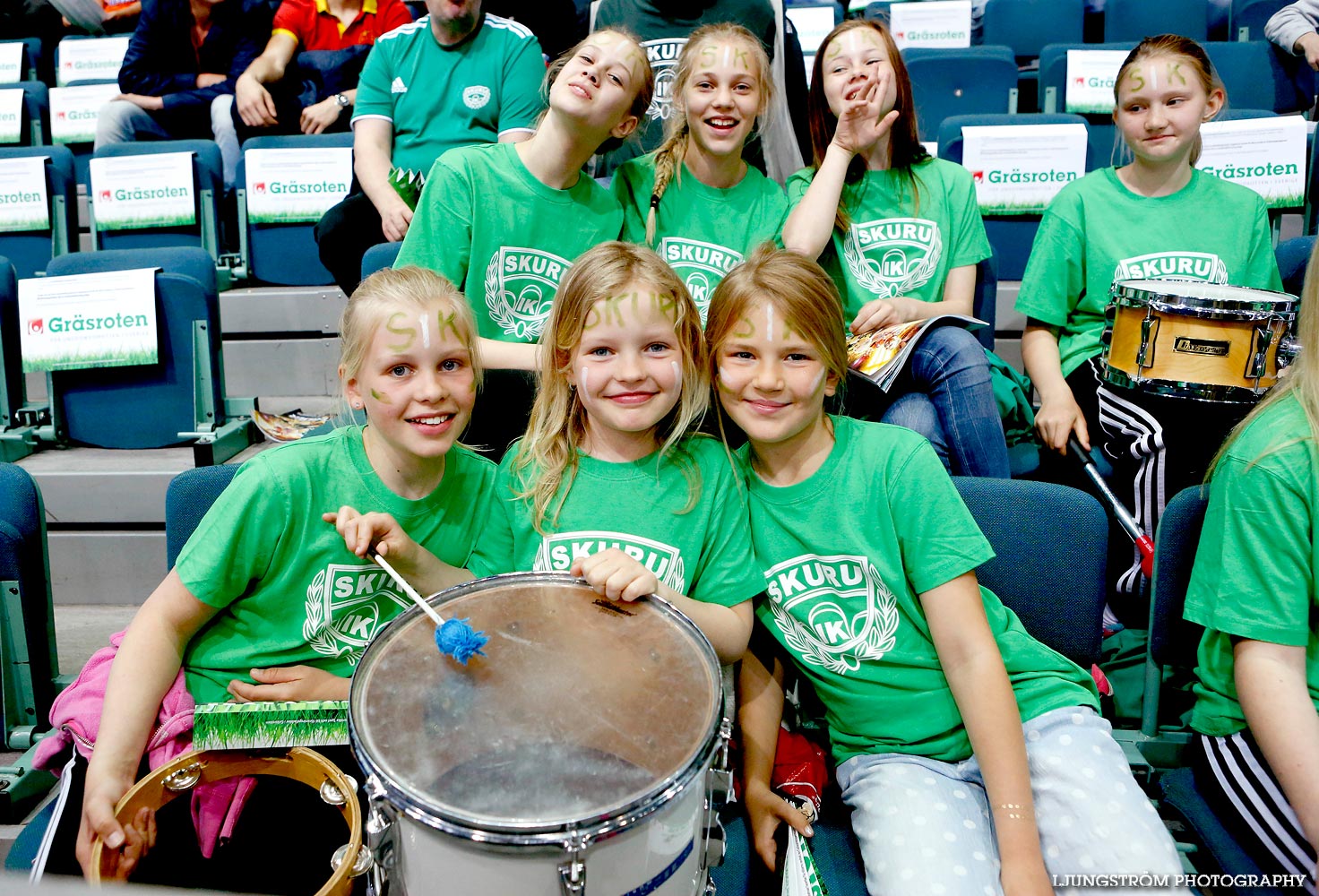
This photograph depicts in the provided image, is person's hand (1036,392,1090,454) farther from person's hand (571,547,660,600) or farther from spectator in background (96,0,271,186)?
spectator in background (96,0,271,186)

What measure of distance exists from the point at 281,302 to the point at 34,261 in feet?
3.40

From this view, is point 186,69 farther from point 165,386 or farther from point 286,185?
point 165,386

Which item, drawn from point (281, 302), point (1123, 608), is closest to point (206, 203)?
point (281, 302)

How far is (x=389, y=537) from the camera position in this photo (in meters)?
1.25

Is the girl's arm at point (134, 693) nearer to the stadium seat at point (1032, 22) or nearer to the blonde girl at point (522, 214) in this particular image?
the blonde girl at point (522, 214)

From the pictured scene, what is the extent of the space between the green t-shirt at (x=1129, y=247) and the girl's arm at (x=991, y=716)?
3.90ft

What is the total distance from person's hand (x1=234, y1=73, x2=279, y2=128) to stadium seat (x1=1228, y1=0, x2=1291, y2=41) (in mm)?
4544

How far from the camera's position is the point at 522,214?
1797 millimetres

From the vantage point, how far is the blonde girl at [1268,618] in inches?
44.8

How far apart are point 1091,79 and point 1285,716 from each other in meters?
3.26

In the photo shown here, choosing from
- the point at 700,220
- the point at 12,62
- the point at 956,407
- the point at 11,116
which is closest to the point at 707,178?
the point at 700,220

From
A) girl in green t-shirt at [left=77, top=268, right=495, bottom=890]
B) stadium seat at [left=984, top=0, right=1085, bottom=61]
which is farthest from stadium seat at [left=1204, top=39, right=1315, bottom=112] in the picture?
girl in green t-shirt at [left=77, top=268, right=495, bottom=890]

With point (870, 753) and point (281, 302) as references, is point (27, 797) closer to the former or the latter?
point (870, 753)

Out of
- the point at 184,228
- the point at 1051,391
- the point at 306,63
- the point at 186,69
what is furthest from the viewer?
the point at 186,69
